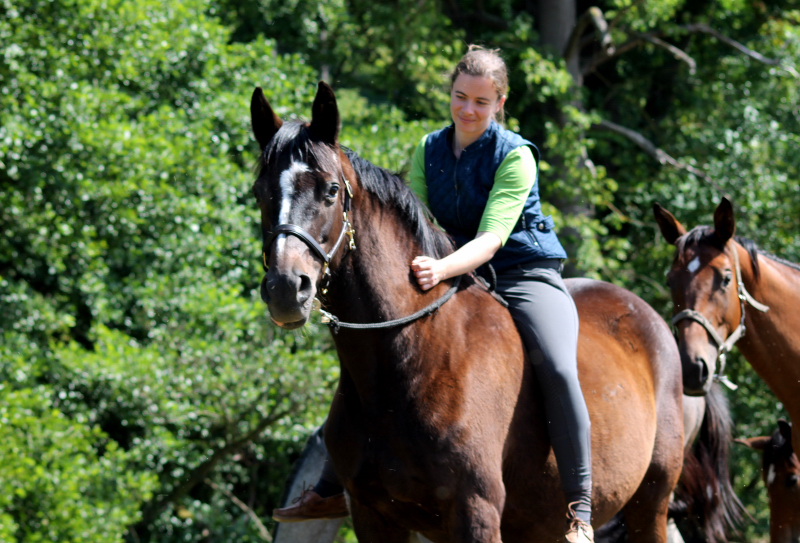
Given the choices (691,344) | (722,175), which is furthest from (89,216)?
(722,175)

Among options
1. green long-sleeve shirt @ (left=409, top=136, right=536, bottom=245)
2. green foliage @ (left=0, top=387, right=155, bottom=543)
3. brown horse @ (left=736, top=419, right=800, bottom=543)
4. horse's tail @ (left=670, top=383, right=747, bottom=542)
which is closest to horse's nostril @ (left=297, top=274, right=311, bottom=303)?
green long-sleeve shirt @ (left=409, top=136, right=536, bottom=245)

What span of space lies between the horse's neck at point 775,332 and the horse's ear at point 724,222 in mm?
176

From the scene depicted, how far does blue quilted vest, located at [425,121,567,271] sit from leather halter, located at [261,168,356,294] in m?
0.69

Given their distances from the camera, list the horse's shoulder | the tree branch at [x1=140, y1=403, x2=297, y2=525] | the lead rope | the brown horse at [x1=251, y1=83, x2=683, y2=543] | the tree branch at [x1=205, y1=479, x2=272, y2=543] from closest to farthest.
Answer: the brown horse at [x1=251, y1=83, x2=683, y2=543], the lead rope, the horse's shoulder, the tree branch at [x1=140, y1=403, x2=297, y2=525], the tree branch at [x1=205, y1=479, x2=272, y2=543]

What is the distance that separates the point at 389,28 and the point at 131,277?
15.5ft

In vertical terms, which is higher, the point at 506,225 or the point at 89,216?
the point at 506,225

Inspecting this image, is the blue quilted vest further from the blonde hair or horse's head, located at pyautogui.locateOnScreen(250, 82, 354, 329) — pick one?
horse's head, located at pyautogui.locateOnScreen(250, 82, 354, 329)

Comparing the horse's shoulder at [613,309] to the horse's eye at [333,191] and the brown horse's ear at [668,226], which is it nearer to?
the brown horse's ear at [668,226]

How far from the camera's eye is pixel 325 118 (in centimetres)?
271

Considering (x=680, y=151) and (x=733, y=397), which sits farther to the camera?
(x=680, y=151)

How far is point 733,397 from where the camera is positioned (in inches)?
349

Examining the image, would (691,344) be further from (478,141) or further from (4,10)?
(4,10)

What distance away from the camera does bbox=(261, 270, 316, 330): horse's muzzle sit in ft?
7.68

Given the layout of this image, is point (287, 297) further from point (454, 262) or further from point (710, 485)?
point (710, 485)
